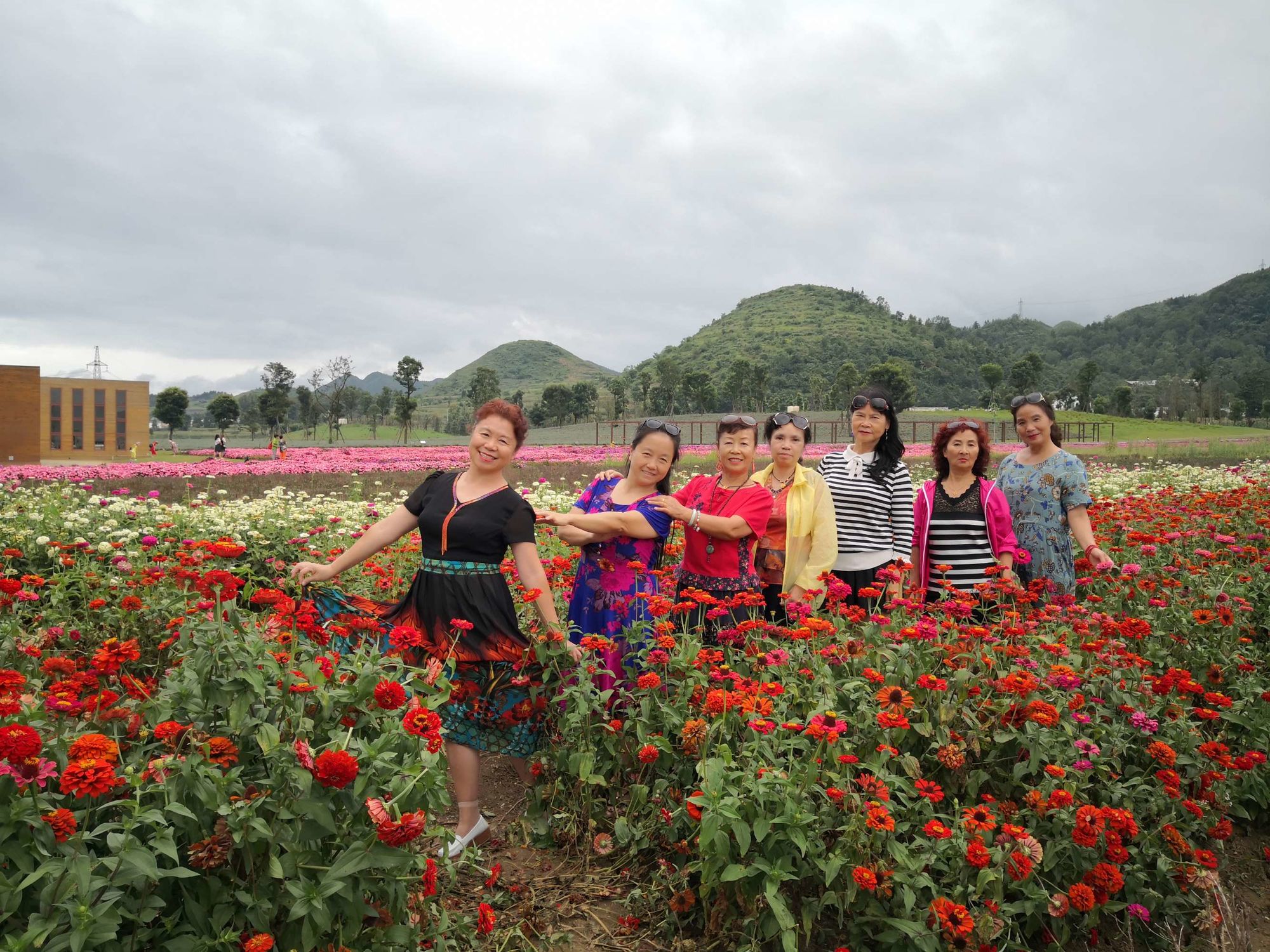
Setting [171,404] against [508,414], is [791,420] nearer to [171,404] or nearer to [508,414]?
[508,414]

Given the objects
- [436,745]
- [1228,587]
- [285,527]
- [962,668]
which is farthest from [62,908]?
[285,527]

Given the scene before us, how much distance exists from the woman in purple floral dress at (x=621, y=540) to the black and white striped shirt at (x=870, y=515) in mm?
1124

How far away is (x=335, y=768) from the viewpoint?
1.46m

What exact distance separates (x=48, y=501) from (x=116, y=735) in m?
5.86

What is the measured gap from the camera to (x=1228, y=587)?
390 centimetres

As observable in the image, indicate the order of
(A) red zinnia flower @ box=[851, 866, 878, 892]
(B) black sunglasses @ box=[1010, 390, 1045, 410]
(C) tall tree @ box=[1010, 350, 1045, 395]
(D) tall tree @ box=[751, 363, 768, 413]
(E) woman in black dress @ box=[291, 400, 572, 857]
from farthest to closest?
(D) tall tree @ box=[751, 363, 768, 413] → (C) tall tree @ box=[1010, 350, 1045, 395] → (B) black sunglasses @ box=[1010, 390, 1045, 410] → (E) woman in black dress @ box=[291, 400, 572, 857] → (A) red zinnia flower @ box=[851, 866, 878, 892]

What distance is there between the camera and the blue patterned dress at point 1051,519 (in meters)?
4.22

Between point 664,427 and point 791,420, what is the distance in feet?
3.02

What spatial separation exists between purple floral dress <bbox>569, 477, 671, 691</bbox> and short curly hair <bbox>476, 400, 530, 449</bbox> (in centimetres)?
43

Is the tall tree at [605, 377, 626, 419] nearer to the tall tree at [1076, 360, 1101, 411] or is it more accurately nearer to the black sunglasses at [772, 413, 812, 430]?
the tall tree at [1076, 360, 1101, 411]

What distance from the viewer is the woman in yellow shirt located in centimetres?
365

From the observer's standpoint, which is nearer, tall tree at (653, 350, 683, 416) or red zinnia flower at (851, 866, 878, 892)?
red zinnia flower at (851, 866, 878, 892)

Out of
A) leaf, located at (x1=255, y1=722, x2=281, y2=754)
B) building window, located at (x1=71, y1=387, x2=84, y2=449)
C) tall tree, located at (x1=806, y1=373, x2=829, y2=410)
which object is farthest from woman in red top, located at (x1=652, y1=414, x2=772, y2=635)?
tall tree, located at (x1=806, y1=373, x2=829, y2=410)

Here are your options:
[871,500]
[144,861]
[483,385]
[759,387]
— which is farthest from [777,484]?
[759,387]
